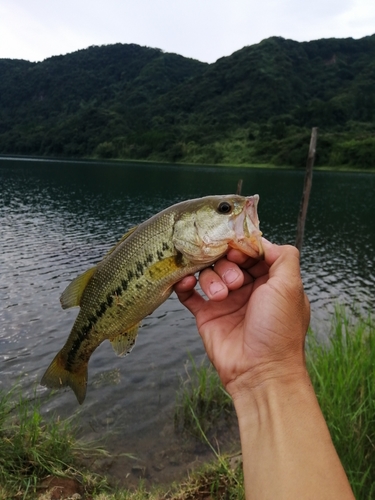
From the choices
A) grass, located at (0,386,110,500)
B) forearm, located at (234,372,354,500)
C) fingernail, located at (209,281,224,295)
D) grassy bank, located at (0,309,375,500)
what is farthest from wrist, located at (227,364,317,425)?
grass, located at (0,386,110,500)

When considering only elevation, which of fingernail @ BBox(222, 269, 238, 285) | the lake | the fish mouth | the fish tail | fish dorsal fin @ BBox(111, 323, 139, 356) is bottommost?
the lake

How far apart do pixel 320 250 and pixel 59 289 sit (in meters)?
18.9

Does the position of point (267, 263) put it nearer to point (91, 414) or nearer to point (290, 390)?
point (290, 390)

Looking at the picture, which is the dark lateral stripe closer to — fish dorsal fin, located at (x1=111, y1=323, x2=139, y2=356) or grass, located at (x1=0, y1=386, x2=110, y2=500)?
fish dorsal fin, located at (x1=111, y1=323, x2=139, y2=356)

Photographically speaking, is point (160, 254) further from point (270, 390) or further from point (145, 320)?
point (145, 320)

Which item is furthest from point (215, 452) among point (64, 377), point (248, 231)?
point (248, 231)

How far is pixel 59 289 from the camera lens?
19250mm

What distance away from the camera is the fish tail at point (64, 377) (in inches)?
→ 180

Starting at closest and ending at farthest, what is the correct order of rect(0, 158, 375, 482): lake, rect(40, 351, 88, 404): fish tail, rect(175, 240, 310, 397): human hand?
rect(175, 240, 310, 397): human hand, rect(40, 351, 88, 404): fish tail, rect(0, 158, 375, 482): lake

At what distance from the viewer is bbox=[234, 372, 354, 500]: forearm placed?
7.86 ft

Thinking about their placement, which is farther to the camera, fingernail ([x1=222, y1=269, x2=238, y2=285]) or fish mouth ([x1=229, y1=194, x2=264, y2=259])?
fingernail ([x1=222, y1=269, x2=238, y2=285])

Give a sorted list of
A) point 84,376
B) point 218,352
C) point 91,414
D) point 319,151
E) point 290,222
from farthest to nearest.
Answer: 1. point 319,151
2. point 290,222
3. point 91,414
4. point 84,376
5. point 218,352

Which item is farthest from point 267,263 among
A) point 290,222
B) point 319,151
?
point 319,151

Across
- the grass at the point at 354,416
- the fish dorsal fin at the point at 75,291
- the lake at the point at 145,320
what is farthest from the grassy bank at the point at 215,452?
the fish dorsal fin at the point at 75,291
